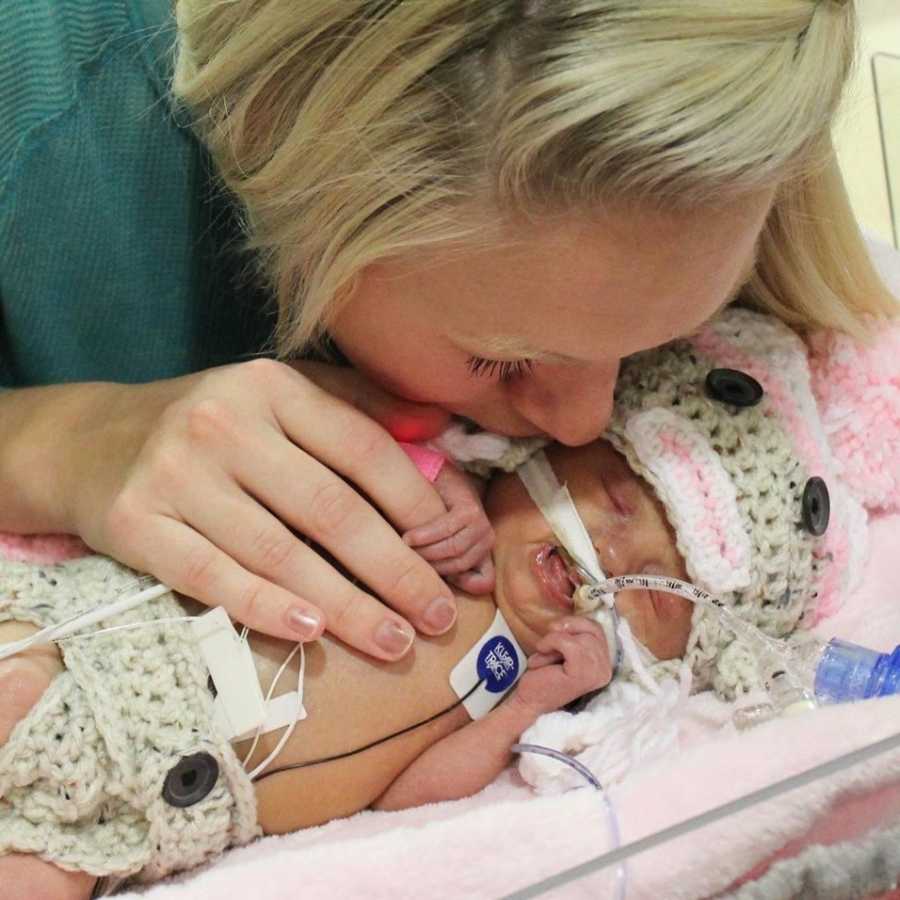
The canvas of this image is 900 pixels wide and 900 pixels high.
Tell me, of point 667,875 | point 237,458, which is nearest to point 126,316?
point 237,458

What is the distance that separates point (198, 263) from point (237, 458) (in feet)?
0.96

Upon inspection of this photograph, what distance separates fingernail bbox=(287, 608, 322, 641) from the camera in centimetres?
Answer: 88

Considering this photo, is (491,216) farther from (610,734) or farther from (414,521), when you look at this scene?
(610,734)

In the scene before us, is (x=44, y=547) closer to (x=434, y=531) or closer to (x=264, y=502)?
(x=264, y=502)

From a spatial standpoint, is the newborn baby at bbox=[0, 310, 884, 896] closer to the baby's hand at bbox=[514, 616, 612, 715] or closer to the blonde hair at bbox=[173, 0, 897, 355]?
the baby's hand at bbox=[514, 616, 612, 715]

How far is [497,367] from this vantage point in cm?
87

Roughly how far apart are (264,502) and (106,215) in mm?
328

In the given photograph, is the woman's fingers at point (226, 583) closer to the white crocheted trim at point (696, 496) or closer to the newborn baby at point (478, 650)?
the newborn baby at point (478, 650)

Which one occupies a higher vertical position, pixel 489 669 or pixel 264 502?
pixel 264 502

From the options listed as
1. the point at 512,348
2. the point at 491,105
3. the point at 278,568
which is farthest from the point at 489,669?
the point at 491,105

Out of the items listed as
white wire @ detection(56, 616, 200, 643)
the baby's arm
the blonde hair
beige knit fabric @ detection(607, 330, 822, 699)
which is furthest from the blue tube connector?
white wire @ detection(56, 616, 200, 643)

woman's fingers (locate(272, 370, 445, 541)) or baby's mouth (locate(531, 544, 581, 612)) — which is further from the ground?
woman's fingers (locate(272, 370, 445, 541))

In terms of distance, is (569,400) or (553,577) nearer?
(569,400)

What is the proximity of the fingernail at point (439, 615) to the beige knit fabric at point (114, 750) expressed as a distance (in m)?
0.19
